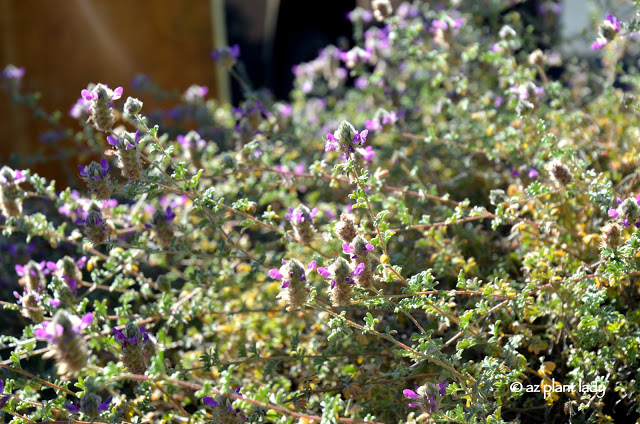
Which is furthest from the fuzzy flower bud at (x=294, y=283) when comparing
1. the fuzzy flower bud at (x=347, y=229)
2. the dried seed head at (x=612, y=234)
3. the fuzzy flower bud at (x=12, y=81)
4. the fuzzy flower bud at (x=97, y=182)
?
the fuzzy flower bud at (x=12, y=81)

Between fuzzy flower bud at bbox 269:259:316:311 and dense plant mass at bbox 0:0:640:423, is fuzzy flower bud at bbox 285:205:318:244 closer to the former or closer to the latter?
dense plant mass at bbox 0:0:640:423

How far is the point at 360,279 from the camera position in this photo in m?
1.23

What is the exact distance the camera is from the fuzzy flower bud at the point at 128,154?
133 cm

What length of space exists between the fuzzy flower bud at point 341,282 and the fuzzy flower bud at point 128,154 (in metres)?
0.45

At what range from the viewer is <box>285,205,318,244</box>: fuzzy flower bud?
4.58 feet

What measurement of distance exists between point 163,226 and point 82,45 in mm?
3468

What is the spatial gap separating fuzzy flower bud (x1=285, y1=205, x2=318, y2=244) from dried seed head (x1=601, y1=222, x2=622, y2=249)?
1.87 ft

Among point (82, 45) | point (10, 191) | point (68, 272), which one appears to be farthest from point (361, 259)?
point (82, 45)

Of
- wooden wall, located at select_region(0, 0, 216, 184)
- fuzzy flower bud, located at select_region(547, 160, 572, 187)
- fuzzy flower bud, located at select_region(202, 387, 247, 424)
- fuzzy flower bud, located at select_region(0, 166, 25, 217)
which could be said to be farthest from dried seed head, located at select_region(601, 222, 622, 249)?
wooden wall, located at select_region(0, 0, 216, 184)

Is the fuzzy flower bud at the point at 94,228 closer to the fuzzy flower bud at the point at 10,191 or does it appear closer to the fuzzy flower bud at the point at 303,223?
the fuzzy flower bud at the point at 10,191

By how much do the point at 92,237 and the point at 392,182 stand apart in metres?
1.02

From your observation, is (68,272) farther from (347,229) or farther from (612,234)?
(612,234)

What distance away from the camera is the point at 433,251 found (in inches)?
71.4

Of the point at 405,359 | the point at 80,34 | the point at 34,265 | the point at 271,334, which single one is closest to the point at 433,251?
the point at 405,359
